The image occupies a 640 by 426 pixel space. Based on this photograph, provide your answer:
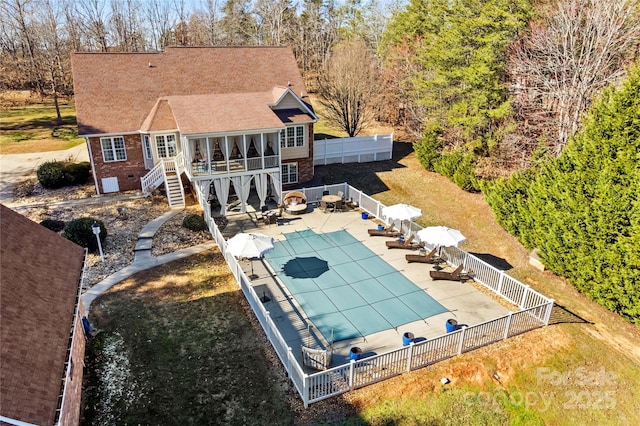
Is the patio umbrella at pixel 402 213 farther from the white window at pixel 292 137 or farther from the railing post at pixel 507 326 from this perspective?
the white window at pixel 292 137

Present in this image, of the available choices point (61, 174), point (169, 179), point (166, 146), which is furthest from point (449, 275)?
point (61, 174)

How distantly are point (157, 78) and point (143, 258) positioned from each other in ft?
47.8

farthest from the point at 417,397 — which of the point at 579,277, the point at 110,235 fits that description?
the point at 110,235

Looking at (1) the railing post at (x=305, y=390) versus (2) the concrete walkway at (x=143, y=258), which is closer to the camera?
(1) the railing post at (x=305, y=390)

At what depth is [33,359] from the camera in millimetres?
9430

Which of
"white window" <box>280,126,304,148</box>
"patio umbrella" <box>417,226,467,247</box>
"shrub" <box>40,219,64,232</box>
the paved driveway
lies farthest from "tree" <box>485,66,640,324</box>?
the paved driveway

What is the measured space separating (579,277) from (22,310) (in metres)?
19.9

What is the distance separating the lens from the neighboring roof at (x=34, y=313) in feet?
27.9

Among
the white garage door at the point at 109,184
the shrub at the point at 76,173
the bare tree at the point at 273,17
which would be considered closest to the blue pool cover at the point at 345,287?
the white garage door at the point at 109,184

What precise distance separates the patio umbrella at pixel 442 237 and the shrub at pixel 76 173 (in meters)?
25.1

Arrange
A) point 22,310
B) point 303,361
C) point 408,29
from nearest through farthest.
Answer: point 22,310
point 303,361
point 408,29

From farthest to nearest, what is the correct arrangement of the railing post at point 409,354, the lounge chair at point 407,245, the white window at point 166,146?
the white window at point 166,146
the lounge chair at point 407,245
the railing post at point 409,354

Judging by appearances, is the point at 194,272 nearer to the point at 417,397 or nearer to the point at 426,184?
the point at 417,397

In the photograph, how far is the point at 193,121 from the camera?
78.7 feet
